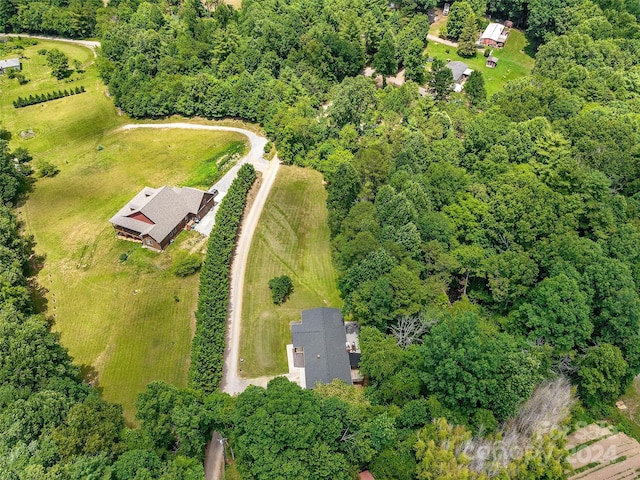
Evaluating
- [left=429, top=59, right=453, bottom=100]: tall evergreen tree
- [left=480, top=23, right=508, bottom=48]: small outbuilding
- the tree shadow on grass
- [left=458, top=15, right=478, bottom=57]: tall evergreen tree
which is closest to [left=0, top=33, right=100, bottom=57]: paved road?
[left=429, top=59, right=453, bottom=100]: tall evergreen tree

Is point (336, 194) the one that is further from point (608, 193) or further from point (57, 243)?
point (57, 243)

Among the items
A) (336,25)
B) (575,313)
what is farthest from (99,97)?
(575,313)

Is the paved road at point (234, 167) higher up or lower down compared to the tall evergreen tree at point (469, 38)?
lower down

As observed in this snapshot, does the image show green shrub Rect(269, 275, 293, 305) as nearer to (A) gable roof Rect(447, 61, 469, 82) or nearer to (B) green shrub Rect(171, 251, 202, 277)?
(B) green shrub Rect(171, 251, 202, 277)

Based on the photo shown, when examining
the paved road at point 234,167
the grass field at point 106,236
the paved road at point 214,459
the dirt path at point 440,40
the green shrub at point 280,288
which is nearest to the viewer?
the paved road at point 214,459

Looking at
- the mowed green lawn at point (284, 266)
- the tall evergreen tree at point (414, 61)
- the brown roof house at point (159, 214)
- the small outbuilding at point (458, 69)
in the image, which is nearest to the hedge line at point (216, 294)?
the mowed green lawn at point (284, 266)

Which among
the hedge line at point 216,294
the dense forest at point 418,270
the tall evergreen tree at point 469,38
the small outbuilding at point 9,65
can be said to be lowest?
the small outbuilding at point 9,65

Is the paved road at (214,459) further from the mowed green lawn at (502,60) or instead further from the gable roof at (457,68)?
the mowed green lawn at (502,60)
